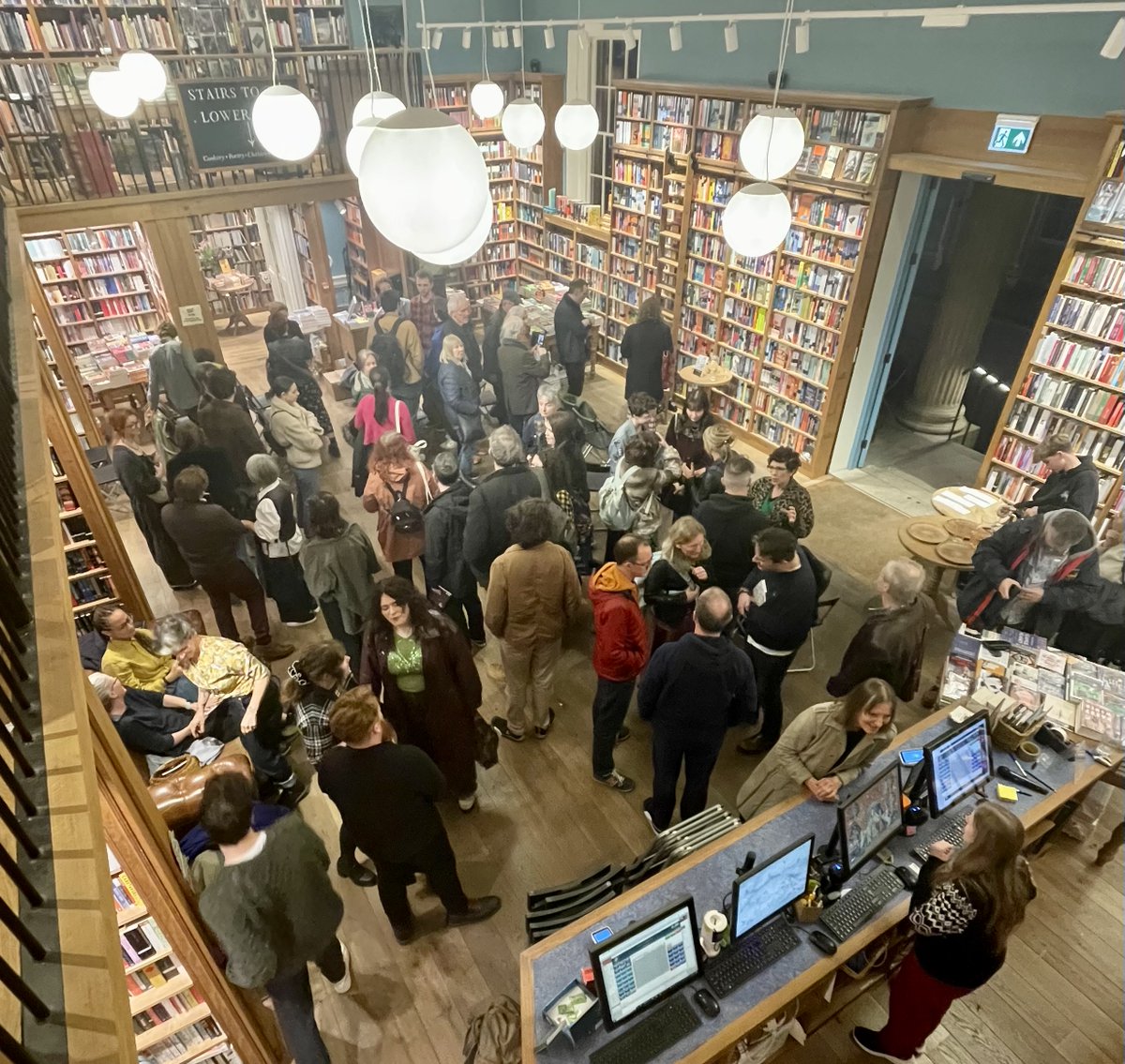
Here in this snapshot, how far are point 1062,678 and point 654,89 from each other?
6812 millimetres

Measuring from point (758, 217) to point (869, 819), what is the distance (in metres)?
2.95

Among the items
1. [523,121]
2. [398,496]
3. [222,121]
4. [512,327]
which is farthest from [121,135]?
[398,496]

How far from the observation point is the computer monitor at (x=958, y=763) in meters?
2.91

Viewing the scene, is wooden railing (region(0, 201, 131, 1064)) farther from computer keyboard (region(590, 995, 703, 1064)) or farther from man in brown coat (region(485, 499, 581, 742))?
man in brown coat (region(485, 499, 581, 742))

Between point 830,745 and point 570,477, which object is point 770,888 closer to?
point 830,745

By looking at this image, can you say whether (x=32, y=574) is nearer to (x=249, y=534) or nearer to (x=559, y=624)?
(x=559, y=624)

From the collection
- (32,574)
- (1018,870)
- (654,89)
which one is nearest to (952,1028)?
(1018,870)

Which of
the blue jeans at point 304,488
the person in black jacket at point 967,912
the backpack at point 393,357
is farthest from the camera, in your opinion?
the backpack at point 393,357

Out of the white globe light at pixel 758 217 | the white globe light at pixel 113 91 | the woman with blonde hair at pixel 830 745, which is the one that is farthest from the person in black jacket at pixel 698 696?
the white globe light at pixel 113 91

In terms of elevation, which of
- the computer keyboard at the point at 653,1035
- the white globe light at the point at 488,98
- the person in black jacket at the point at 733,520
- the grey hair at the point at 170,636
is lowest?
the computer keyboard at the point at 653,1035

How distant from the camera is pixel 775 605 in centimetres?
350

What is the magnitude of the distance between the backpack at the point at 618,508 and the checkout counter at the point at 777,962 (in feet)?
6.41

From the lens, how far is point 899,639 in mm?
3330

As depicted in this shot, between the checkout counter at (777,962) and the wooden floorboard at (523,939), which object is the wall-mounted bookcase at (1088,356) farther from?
the checkout counter at (777,962)
